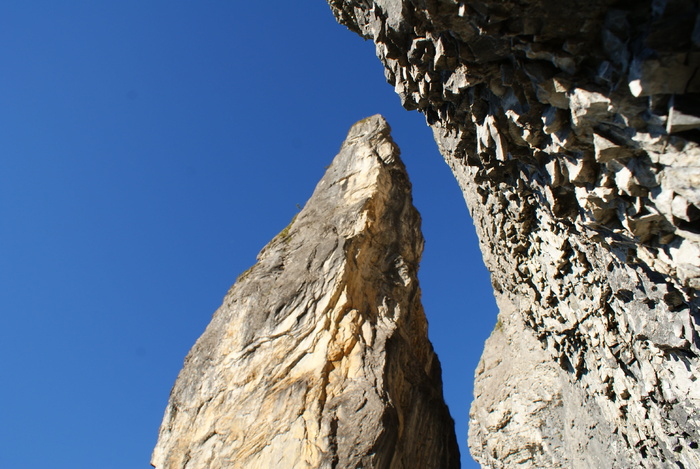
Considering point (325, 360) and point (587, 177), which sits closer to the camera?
point (587, 177)

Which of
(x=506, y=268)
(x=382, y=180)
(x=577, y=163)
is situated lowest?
(x=577, y=163)

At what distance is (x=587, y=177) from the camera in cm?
607

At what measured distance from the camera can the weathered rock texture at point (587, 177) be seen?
4.65 metres

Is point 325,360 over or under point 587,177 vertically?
over

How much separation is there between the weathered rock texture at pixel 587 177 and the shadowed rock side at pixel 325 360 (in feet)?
15.4

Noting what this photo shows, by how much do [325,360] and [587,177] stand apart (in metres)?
11.9

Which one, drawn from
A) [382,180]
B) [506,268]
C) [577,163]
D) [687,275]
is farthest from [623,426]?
[382,180]

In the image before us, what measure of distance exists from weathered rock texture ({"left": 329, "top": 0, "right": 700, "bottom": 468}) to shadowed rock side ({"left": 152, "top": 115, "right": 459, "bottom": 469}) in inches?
184

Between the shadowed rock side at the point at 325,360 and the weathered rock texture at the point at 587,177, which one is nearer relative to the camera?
the weathered rock texture at the point at 587,177

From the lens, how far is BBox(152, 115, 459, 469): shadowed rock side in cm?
1479

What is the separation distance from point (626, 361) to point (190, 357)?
1474 centimetres

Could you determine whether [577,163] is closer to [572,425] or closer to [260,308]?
[572,425]

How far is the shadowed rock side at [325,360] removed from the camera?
48.5ft

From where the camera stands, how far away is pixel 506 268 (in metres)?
13.9
